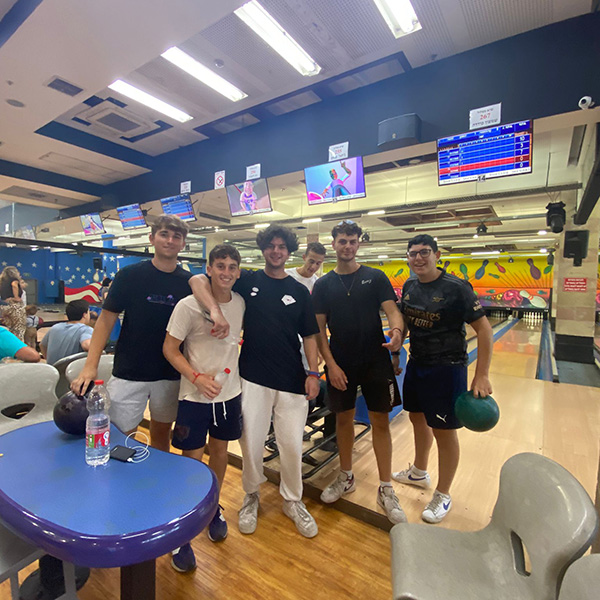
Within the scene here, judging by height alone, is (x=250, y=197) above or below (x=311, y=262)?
above

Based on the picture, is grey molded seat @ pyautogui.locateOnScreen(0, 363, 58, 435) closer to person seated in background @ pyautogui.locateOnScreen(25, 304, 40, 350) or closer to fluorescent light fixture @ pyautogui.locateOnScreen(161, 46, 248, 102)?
fluorescent light fixture @ pyautogui.locateOnScreen(161, 46, 248, 102)

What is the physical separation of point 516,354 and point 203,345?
306 inches

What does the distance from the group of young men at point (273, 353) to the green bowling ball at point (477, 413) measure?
0.06 meters

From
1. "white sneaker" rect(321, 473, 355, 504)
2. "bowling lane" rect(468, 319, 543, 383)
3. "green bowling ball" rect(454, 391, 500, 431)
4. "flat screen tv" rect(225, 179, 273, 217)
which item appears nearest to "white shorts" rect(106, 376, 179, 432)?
"white sneaker" rect(321, 473, 355, 504)

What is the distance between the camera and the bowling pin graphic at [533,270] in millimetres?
14953

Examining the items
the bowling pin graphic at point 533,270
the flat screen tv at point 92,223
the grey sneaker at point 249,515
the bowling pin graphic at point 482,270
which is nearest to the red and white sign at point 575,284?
the grey sneaker at point 249,515

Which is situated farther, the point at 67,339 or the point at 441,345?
the point at 67,339

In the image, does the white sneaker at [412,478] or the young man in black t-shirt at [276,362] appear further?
the white sneaker at [412,478]

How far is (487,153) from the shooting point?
2.92 meters

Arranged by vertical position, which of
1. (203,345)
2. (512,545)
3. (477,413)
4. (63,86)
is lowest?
(512,545)

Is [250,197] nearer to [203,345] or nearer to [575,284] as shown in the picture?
[203,345]

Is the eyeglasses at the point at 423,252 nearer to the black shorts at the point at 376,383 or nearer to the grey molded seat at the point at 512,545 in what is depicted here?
the black shorts at the point at 376,383

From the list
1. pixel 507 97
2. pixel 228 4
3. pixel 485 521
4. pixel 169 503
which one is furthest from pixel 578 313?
pixel 169 503

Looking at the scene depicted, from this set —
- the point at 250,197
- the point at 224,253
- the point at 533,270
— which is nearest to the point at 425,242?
the point at 224,253
